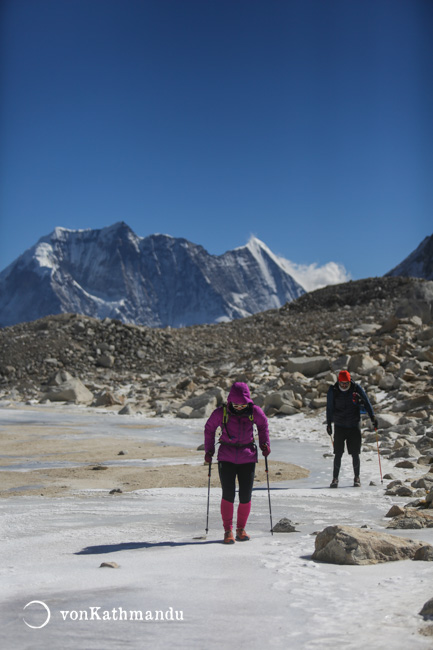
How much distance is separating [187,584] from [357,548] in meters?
1.33

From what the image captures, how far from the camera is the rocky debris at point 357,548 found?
4773mm

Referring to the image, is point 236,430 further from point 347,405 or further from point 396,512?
point 347,405

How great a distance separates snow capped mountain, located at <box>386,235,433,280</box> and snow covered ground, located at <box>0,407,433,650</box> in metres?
122

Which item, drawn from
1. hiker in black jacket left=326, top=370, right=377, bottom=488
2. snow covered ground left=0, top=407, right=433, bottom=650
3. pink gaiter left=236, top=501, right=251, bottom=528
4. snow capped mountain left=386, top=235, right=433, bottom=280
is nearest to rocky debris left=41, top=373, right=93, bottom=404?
hiker in black jacket left=326, top=370, right=377, bottom=488

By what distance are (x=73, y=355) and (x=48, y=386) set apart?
4394 millimetres

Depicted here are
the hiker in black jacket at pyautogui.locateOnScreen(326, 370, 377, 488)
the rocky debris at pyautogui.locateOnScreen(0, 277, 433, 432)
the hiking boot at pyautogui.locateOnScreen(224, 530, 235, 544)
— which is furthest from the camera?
the rocky debris at pyautogui.locateOnScreen(0, 277, 433, 432)

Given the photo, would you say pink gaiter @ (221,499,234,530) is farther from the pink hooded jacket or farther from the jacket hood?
the jacket hood

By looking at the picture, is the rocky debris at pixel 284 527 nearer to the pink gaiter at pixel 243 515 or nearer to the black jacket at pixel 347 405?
the pink gaiter at pixel 243 515

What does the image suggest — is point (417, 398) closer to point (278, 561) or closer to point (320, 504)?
point (320, 504)

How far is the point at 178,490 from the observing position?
8.65 m

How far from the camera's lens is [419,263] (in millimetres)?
130250

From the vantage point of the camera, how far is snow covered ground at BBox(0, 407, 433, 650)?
134 inches

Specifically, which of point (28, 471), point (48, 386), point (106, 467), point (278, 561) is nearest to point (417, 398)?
point (106, 467)

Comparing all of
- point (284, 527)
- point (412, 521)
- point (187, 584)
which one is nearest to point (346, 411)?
point (412, 521)
